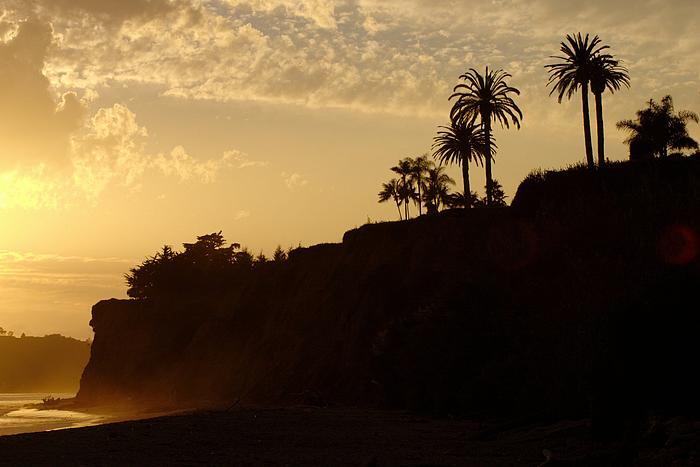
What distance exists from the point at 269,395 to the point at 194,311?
91.8 ft

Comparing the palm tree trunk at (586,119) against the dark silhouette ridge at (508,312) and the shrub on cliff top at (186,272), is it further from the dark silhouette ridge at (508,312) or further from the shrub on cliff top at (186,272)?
the shrub on cliff top at (186,272)

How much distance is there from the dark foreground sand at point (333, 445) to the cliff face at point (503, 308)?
2042 millimetres

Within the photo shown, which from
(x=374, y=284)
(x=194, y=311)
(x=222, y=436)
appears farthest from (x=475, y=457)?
(x=194, y=311)

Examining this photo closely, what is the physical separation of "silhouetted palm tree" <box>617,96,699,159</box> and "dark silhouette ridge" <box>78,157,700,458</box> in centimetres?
2961

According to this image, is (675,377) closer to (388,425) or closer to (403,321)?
(388,425)

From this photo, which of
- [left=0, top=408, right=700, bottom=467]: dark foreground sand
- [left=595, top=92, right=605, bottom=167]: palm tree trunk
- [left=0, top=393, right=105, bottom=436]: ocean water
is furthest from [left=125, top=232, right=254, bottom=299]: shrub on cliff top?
[left=0, top=408, right=700, bottom=467]: dark foreground sand

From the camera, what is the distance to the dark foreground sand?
14.3 metres

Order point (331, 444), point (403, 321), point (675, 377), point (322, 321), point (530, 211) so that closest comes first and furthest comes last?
1. point (675, 377)
2. point (331, 444)
3. point (403, 321)
4. point (530, 211)
5. point (322, 321)

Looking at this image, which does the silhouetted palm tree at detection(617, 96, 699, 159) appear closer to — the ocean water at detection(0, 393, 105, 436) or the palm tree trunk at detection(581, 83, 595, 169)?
the palm tree trunk at detection(581, 83, 595, 169)

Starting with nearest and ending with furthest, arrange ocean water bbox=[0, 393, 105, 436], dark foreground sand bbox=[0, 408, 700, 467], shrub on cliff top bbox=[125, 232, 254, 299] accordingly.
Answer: dark foreground sand bbox=[0, 408, 700, 467]
ocean water bbox=[0, 393, 105, 436]
shrub on cliff top bbox=[125, 232, 254, 299]

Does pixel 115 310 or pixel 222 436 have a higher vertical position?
pixel 115 310

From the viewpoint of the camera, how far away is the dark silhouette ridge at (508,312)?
16391 millimetres

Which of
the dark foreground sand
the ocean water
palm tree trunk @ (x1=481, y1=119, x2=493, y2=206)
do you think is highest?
palm tree trunk @ (x1=481, y1=119, x2=493, y2=206)

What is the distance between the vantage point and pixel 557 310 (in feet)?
98.4
